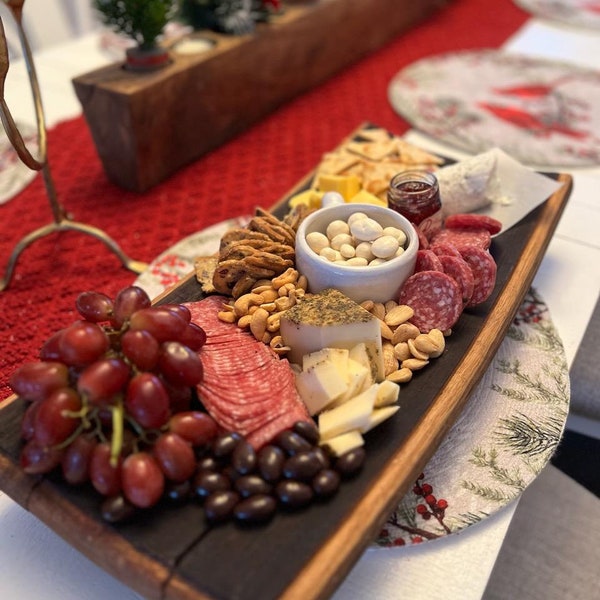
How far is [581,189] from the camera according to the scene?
1.39 m

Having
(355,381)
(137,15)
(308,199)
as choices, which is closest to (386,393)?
(355,381)

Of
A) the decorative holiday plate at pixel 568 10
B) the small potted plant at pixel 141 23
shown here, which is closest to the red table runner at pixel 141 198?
the small potted plant at pixel 141 23

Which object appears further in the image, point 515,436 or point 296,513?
point 515,436

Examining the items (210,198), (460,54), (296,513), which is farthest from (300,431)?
(460,54)

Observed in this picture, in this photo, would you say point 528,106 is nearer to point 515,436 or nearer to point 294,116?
point 294,116

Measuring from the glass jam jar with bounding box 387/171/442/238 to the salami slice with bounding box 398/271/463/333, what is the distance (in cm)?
15

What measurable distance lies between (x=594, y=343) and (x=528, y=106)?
2.75 ft

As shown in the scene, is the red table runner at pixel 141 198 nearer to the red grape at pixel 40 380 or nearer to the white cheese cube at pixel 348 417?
the red grape at pixel 40 380

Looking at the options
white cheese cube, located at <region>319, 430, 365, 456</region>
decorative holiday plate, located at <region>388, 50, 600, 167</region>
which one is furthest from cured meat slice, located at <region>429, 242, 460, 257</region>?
decorative holiday plate, located at <region>388, 50, 600, 167</region>

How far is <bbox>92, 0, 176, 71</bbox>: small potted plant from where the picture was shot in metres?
1.24

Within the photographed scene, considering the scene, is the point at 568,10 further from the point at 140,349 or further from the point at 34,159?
the point at 140,349

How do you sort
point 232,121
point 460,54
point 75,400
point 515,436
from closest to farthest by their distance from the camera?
point 75,400 → point 515,436 → point 232,121 → point 460,54

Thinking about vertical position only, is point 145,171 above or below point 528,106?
above

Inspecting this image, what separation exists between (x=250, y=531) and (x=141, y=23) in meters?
1.06
